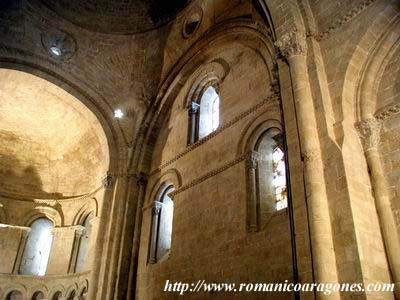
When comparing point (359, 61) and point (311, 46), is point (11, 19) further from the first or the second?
point (359, 61)

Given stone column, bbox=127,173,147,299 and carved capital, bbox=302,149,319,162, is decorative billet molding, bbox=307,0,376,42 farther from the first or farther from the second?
stone column, bbox=127,173,147,299

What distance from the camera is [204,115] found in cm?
1244

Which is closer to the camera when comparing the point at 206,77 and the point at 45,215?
the point at 206,77

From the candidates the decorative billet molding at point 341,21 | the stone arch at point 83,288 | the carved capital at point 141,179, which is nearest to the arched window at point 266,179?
the decorative billet molding at point 341,21

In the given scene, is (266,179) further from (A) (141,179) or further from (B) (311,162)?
(A) (141,179)

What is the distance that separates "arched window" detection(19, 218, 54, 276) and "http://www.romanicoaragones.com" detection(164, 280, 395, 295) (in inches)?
296

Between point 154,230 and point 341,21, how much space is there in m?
7.67

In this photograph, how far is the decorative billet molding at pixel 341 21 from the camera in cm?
761

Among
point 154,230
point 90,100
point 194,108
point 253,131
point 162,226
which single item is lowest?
point 154,230

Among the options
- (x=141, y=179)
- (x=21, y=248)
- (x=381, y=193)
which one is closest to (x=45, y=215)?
(x=21, y=248)

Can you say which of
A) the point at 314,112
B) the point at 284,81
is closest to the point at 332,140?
the point at 314,112

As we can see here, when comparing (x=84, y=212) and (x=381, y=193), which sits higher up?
Answer: (x=84, y=212)

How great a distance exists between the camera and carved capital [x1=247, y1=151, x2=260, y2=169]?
9.22m

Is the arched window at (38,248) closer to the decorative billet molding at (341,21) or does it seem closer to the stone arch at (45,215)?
the stone arch at (45,215)
